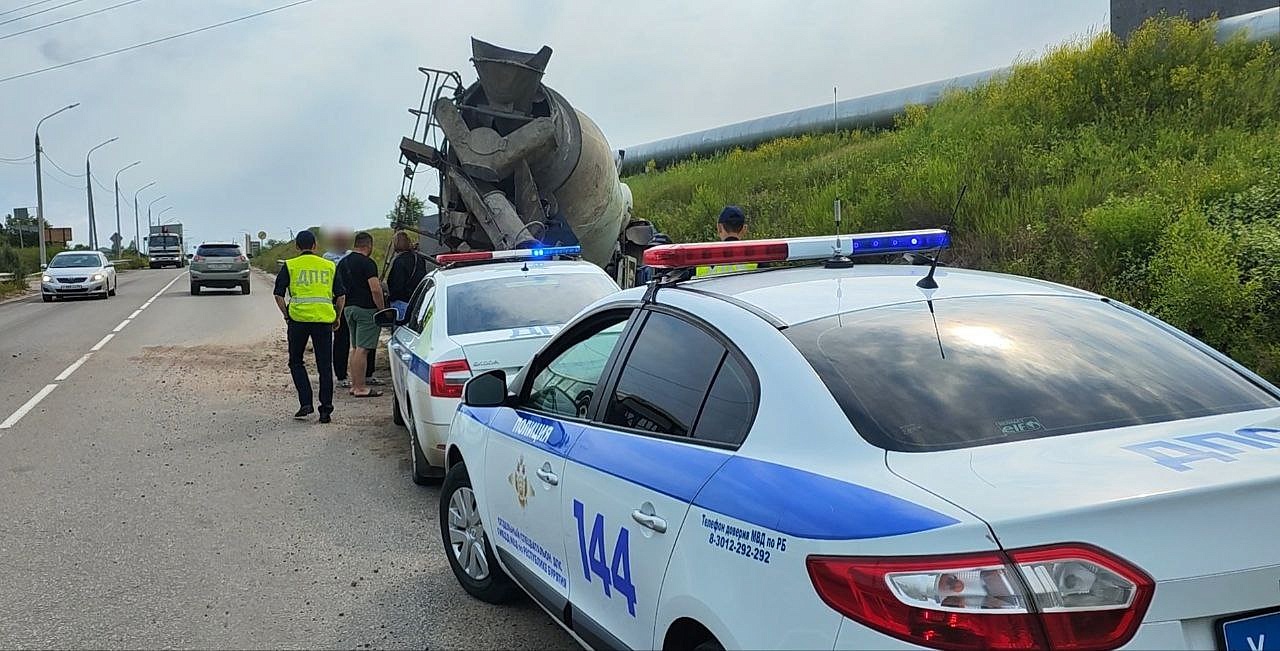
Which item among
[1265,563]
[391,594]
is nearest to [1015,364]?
[1265,563]

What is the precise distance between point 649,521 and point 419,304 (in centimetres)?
622

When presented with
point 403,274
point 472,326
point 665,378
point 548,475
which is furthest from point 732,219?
point 665,378

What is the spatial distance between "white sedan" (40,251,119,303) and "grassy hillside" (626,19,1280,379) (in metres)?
21.0

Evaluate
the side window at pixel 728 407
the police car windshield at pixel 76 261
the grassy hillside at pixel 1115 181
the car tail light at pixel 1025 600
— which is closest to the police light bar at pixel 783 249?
the side window at pixel 728 407

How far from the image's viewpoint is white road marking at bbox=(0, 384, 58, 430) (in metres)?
9.90

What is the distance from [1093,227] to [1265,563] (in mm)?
7331

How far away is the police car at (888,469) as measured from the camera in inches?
76.9

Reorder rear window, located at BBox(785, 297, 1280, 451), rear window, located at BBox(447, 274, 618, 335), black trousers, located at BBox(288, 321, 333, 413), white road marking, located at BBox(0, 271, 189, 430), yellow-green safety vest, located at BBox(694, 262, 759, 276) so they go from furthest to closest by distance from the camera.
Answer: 1. white road marking, located at BBox(0, 271, 189, 430)
2. black trousers, located at BBox(288, 321, 333, 413)
3. rear window, located at BBox(447, 274, 618, 335)
4. yellow-green safety vest, located at BBox(694, 262, 759, 276)
5. rear window, located at BBox(785, 297, 1280, 451)

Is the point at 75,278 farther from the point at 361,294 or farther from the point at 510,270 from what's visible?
the point at 510,270

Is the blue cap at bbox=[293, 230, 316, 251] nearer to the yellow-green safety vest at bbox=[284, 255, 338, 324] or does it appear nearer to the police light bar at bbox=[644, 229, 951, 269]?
the yellow-green safety vest at bbox=[284, 255, 338, 324]

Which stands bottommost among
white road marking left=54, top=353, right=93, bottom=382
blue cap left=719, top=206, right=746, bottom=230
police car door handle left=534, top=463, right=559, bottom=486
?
white road marking left=54, top=353, right=93, bottom=382

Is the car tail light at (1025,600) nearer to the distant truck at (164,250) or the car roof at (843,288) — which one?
the car roof at (843,288)

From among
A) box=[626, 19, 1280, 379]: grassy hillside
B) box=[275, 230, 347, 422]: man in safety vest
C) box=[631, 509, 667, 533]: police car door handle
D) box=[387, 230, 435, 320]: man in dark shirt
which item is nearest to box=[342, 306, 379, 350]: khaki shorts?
box=[387, 230, 435, 320]: man in dark shirt

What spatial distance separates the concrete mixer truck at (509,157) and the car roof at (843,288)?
748 cm
